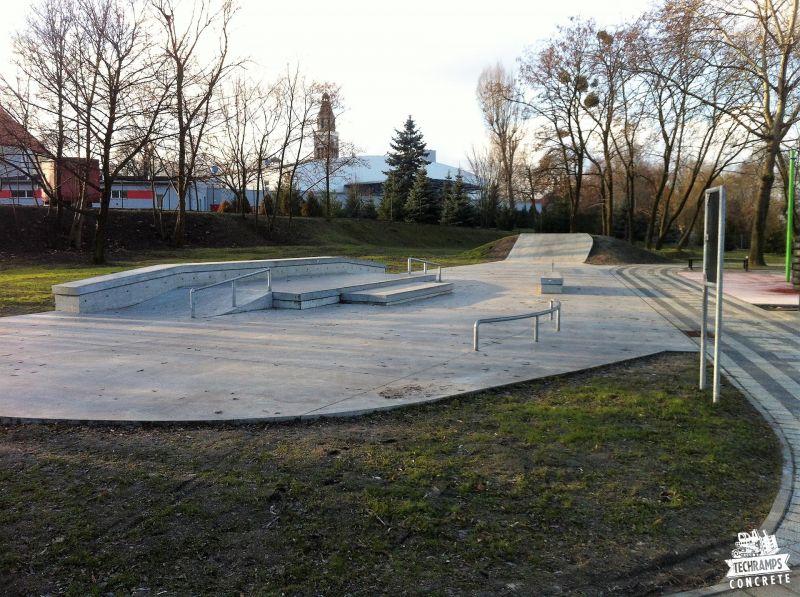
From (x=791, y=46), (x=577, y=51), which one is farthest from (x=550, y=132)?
(x=791, y=46)

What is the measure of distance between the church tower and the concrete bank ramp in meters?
15.5

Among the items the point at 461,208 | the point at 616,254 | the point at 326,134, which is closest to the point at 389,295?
the point at 616,254

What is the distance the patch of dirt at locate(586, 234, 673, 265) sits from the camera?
3262 centimetres

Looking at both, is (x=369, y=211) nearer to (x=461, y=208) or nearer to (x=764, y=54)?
(x=461, y=208)

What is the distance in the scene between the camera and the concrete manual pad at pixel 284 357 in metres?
5.90

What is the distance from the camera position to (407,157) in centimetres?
6178

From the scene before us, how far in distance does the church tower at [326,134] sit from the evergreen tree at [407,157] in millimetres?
A: 15921

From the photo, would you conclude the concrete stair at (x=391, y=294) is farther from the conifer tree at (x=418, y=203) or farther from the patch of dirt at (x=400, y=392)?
the conifer tree at (x=418, y=203)

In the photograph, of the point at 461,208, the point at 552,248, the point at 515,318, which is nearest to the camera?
the point at 515,318

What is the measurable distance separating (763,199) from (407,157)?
38.0m

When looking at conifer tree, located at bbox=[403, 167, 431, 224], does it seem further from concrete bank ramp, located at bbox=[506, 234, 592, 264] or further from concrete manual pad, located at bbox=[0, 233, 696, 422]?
concrete manual pad, located at bbox=[0, 233, 696, 422]

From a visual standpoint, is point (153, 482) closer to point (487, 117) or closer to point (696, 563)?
point (696, 563)

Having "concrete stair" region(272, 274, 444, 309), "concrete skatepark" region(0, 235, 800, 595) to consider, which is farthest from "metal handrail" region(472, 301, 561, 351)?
"concrete stair" region(272, 274, 444, 309)

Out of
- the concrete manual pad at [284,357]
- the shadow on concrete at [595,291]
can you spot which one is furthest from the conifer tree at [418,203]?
the concrete manual pad at [284,357]
